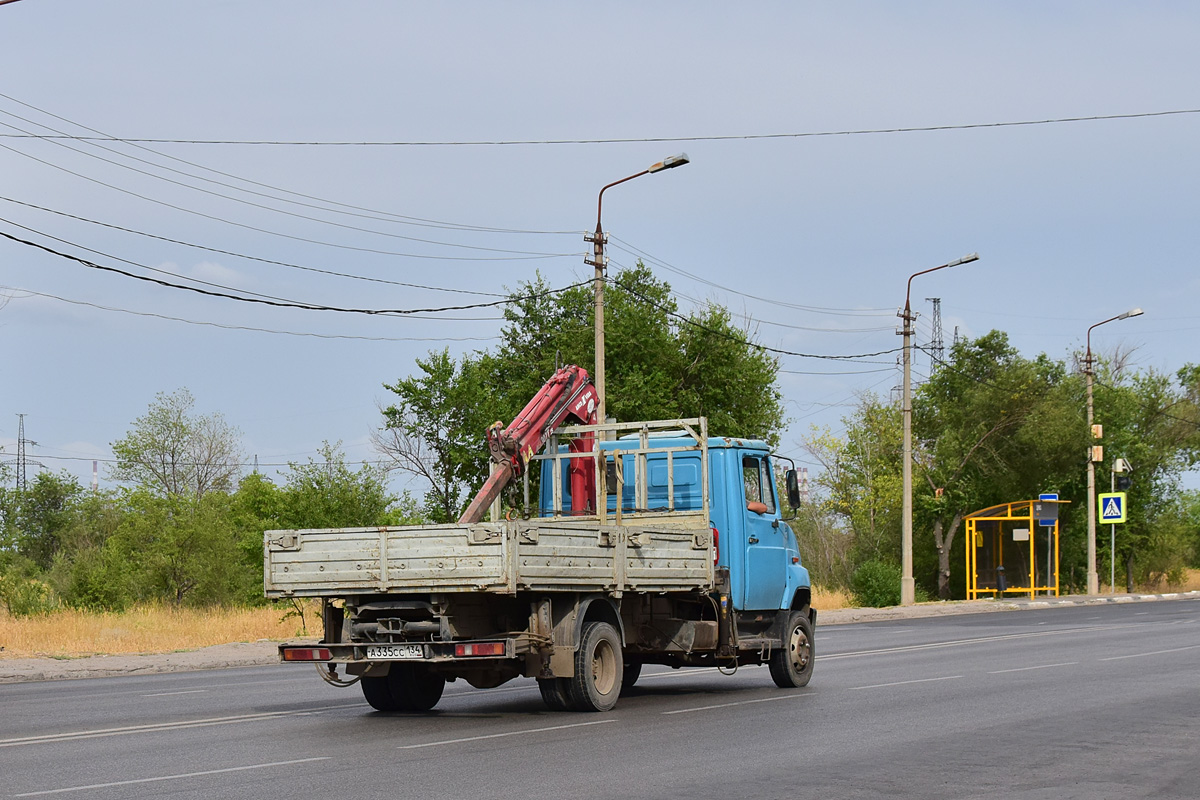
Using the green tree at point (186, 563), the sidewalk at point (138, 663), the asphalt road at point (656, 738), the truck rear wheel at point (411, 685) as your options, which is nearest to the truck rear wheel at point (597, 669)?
the asphalt road at point (656, 738)

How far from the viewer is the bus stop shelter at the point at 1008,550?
1802 inches

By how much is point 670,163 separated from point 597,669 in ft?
49.5

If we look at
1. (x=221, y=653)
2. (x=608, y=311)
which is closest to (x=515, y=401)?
(x=608, y=311)

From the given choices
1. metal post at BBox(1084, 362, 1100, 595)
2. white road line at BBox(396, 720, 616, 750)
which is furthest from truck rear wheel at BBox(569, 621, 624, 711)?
metal post at BBox(1084, 362, 1100, 595)

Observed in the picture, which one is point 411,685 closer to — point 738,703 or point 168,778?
point 738,703

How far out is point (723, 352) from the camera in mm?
46875

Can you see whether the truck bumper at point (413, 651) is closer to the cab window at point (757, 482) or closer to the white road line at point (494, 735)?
the white road line at point (494, 735)

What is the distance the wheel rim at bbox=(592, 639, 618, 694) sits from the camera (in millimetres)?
13469

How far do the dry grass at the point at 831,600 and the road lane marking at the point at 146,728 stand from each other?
95.0 ft

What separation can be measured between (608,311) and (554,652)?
3348cm

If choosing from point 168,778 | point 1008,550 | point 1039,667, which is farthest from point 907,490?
point 168,778

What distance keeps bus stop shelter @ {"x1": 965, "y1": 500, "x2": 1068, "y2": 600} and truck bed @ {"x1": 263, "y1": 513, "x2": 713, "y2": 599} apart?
34.0 metres

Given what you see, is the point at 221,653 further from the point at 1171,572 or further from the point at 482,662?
the point at 1171,572

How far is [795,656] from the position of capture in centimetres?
1641
